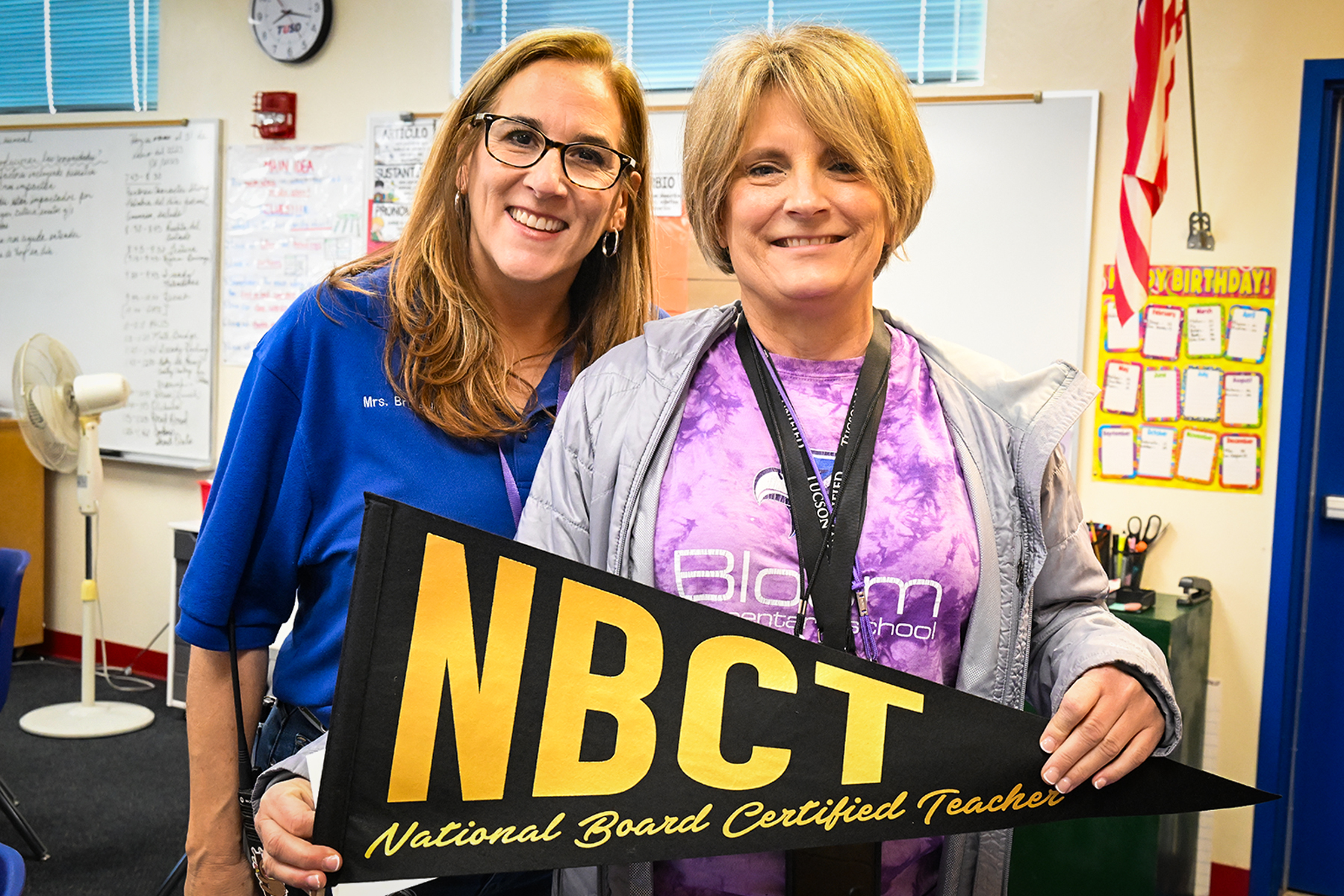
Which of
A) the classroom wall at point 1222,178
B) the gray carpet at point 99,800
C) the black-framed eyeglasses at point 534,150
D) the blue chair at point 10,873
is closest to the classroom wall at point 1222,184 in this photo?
the classroom wall at point 1222,178

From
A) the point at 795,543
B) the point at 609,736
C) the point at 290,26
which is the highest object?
the point at 290,26

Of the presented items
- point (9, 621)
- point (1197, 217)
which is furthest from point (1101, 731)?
point (9, 621)

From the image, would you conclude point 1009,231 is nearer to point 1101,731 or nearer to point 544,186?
point 544,186

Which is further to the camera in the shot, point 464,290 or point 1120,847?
point 1120,847

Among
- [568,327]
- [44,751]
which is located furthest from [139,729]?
[568,327]

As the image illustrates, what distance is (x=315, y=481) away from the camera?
1.34 metres

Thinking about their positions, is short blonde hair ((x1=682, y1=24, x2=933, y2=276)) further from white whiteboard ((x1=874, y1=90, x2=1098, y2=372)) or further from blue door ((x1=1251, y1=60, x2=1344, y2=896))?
blue door ((x1=1251, y1=60, x2=1344, y2=896))

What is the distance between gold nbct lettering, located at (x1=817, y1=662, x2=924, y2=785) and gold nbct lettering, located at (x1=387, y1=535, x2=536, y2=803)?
310 millimetres

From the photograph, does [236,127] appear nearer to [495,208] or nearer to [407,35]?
[407,35]

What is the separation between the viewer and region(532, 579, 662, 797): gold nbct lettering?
3.33 ft

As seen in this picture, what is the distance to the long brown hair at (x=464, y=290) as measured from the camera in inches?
53.9

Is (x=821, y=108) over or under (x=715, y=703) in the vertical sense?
over

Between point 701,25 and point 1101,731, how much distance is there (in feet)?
12.0

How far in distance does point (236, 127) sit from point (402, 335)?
409 cm
